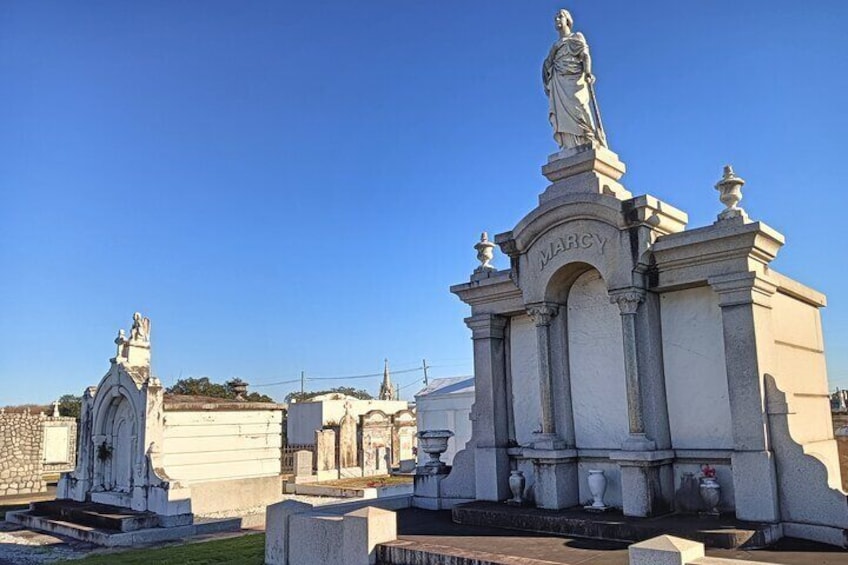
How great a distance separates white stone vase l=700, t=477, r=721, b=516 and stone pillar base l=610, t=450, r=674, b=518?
1.63 ft

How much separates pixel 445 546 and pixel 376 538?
79cm

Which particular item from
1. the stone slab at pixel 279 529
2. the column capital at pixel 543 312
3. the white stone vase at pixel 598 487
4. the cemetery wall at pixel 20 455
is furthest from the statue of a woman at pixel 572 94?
the cemetery wall at pixel 20 455

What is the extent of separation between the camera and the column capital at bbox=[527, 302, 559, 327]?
1055cm

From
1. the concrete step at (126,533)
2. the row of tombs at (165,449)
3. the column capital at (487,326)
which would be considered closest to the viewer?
the column capital at (487,326)

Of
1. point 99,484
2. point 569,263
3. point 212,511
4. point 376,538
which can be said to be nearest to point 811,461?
point 569,263

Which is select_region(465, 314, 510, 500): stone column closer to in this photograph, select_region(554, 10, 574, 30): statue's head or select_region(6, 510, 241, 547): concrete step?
select_region(554, 10, 574, 30): statue's head

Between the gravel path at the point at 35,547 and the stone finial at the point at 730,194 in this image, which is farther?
the gravel path at the point at 35,547

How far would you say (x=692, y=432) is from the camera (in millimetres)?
9289

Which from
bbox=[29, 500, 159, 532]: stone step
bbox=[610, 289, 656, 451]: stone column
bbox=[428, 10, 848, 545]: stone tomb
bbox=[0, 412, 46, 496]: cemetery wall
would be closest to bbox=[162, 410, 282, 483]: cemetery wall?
bbox=[29, 500, 159, 532]: stone step

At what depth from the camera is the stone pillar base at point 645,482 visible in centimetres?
889

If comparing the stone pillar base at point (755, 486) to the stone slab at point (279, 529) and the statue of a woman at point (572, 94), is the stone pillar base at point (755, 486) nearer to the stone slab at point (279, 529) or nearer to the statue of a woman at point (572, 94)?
the statue of a woman at point (572, 94)

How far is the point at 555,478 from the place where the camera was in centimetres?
990

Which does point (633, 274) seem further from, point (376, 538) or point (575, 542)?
point (376, 538)

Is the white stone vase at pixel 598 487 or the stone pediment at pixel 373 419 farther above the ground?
the stone pediment at pixel 373 419
